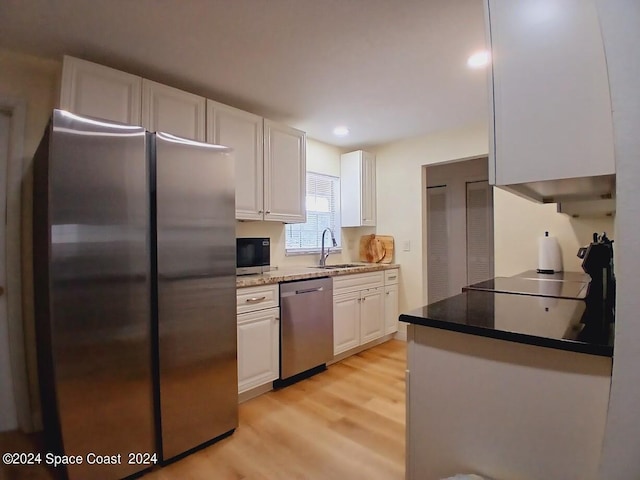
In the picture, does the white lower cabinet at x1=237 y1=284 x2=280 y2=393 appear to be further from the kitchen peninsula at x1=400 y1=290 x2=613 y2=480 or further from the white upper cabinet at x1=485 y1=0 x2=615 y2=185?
the white upper cabinet at x1=485 y1=0 x2=615 y2=185

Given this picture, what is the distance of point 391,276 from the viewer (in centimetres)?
384

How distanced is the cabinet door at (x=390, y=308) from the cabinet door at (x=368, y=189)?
0.84m

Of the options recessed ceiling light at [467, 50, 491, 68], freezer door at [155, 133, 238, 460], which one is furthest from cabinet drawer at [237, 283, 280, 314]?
recessed ceiling light at [467, 50, 491, 68]

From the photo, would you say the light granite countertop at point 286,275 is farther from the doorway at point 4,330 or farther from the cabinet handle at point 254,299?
the doorway at point 4,330

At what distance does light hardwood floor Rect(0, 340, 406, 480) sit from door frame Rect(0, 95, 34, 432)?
232 mm

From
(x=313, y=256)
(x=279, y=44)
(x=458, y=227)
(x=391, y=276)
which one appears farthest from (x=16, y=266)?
(x=458, y=227)

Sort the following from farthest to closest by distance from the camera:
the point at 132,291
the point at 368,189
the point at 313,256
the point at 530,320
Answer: the point at 368,189
the point at 313,256
the point at 132,291
the point at 530,320

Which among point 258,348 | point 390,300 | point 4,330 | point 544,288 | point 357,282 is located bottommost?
point 258,348

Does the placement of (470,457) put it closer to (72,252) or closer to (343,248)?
(72,252)

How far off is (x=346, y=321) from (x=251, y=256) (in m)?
1.17

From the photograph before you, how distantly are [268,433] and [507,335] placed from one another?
165 cm

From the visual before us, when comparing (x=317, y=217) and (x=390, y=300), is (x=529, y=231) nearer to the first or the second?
(x=390, y=300)

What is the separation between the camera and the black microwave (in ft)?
8.83

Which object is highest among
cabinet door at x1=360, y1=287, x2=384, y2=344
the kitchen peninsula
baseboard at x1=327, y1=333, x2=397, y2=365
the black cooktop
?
the black cooktop
